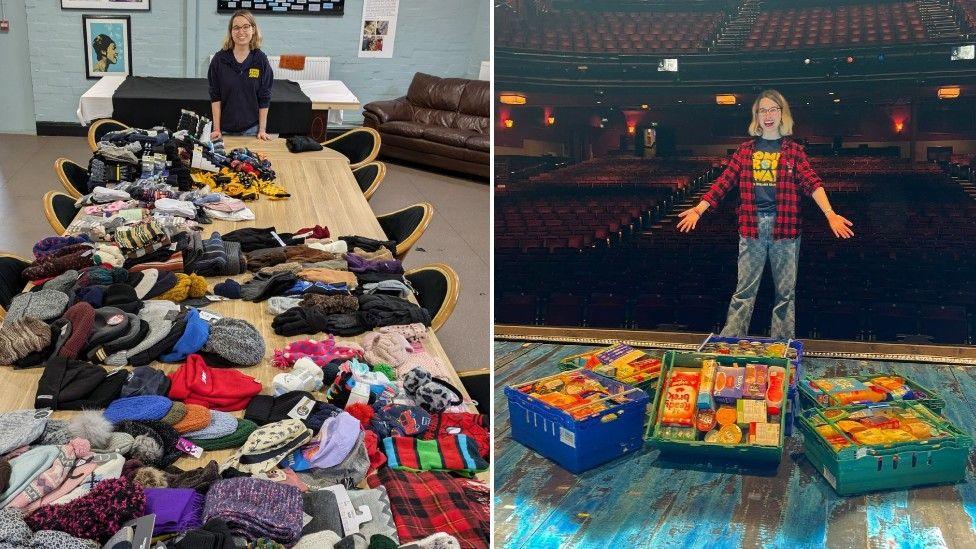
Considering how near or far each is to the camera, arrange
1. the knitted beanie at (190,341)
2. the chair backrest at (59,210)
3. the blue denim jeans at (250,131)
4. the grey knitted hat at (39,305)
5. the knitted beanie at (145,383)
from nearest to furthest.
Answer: the knitted beanie at (145,383) → the knitted beanie at (190,341) → the grey knitted hat at (39,305) → the chair backrest at (59,210) → the blue denim jeans at (250,131)

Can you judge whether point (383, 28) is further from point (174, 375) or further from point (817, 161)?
point (174, 375)

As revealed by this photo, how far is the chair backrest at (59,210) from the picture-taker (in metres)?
4.47

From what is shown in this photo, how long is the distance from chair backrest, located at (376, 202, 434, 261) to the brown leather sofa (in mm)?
4296

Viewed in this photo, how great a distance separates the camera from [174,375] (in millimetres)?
2936

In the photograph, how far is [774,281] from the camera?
874 centimetres

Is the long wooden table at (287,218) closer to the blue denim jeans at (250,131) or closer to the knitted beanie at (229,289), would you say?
the knitted beanie at (229,289)

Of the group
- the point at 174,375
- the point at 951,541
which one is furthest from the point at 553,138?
the point at 174,375

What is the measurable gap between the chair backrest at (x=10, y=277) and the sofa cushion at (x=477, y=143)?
18.6ft

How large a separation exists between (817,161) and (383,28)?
16.5ft

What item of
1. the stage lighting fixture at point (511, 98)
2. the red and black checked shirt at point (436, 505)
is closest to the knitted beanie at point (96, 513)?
the red and black checked shirt at point (436, 505)

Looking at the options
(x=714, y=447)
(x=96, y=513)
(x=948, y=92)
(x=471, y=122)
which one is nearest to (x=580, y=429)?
(x=714, y=447)

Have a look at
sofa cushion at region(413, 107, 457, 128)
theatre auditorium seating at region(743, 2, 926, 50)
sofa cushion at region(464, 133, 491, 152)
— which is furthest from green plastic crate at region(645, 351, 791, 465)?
sofa cushion at region(413, 107, 457, 128)

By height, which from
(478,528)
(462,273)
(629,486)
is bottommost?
(629,486)

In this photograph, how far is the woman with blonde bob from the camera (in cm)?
799
